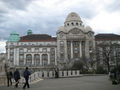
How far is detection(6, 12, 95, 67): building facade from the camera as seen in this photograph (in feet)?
440

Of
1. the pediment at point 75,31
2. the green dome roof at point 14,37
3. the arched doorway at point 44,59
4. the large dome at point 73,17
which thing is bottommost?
the arched doorway at point 44,59

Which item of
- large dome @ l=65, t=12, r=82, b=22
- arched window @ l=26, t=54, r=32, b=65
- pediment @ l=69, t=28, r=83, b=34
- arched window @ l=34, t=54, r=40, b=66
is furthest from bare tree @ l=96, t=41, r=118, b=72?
Result: arched window @ l=26, t=54, r=32, b=65

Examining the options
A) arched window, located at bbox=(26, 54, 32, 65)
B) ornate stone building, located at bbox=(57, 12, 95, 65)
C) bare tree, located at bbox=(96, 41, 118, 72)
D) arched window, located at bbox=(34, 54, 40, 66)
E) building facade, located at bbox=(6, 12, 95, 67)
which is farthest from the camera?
arched window, located at bbox=(26, 54, 32, 65)

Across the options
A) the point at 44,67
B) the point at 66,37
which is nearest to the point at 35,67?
the point at 44,67

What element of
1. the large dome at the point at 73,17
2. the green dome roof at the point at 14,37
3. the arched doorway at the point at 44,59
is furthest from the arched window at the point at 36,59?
the large dome at the point at 73,17

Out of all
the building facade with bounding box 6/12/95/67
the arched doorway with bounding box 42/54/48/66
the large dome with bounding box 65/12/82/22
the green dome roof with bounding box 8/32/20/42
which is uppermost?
the large dome with bounding box 65/12/82/22

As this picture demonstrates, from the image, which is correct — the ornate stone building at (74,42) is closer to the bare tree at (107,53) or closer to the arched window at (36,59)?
the arched window at (36,59)

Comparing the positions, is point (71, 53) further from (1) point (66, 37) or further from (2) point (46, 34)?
(2) point (46, 34)

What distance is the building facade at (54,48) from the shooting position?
134200 millimetres

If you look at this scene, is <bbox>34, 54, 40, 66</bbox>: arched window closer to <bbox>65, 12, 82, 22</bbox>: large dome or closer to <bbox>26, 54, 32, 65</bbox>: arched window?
<bbox>26, 54, 32, 65</bbox>: arched window

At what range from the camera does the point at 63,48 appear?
134 meters

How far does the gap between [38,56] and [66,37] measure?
18190 millimetres

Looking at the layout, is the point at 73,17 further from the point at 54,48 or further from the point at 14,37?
the point at 14,37

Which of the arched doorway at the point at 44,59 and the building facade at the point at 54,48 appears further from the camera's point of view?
the arched doorway at the point at 44,59
